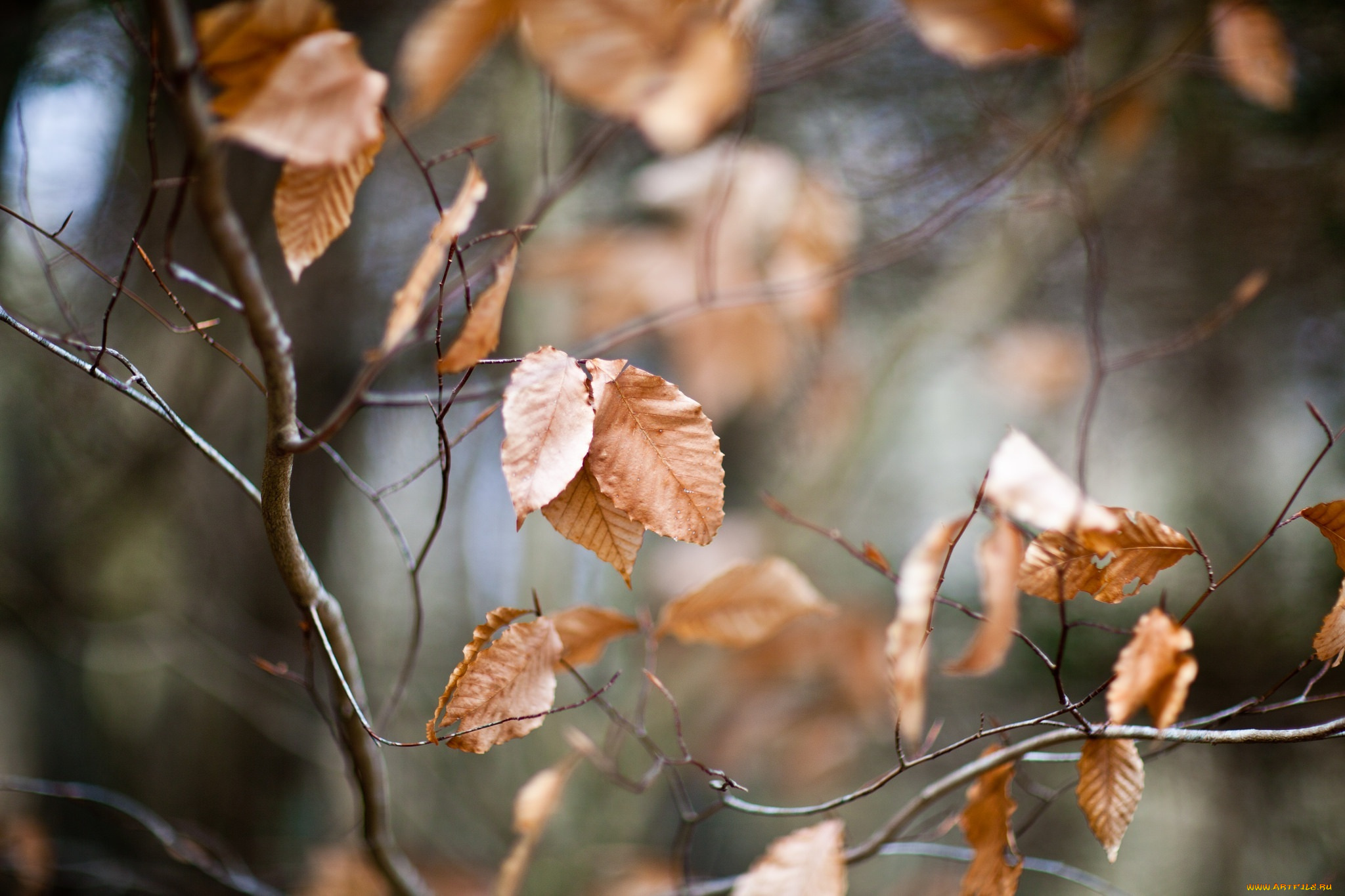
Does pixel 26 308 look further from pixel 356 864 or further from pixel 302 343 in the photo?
pixel 356 864

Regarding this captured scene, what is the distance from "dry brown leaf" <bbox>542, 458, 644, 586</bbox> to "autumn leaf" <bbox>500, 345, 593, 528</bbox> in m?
0.04

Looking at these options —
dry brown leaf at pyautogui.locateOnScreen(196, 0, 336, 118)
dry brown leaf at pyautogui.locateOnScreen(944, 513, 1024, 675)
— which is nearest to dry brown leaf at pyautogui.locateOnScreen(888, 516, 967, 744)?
dry brown leaf at pyautogui.locateOnScreen(944, 513, 1024, 675)

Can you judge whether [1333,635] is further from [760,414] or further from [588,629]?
[760,414]

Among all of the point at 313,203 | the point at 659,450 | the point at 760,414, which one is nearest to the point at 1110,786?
the point at 659,450

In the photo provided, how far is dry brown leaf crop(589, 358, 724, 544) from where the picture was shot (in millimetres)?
348

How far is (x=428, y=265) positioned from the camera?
0.28 m

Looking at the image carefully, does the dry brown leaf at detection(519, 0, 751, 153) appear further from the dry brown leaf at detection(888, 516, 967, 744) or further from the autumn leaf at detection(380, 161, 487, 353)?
the dry brown leaf at detection(888, 516, 967, 744)

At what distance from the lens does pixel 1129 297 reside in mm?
1244

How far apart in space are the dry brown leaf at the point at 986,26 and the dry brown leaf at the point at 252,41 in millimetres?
304

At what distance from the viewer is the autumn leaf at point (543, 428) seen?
0.31 m

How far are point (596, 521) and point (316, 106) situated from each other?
227 millimetres

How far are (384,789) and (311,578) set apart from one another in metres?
0.19

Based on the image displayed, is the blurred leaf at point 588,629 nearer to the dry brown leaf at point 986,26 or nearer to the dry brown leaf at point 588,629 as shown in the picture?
the dry brown leaf at point 588,629

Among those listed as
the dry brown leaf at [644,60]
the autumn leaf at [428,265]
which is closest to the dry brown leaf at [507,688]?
the autumn leaf at [428,265]
